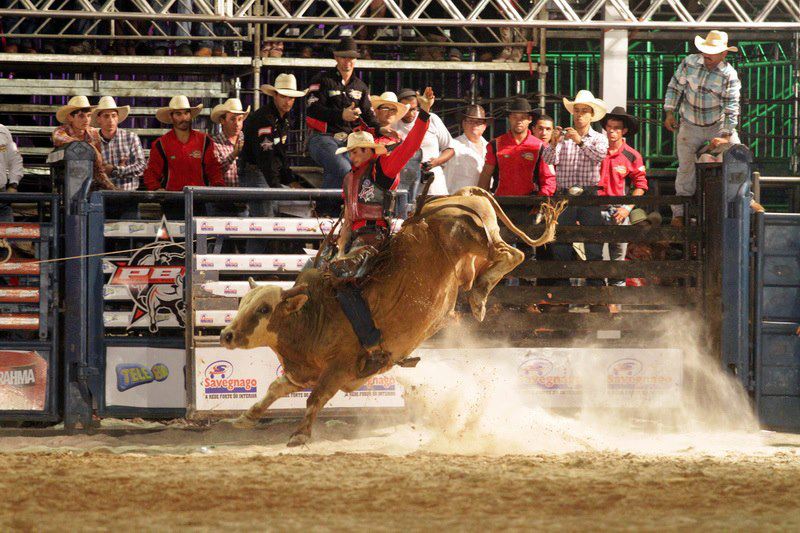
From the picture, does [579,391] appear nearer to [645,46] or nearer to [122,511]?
[122,511]

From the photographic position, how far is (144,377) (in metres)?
9.47

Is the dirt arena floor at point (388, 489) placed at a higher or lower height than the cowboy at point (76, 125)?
lower

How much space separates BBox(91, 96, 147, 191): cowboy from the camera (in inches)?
412

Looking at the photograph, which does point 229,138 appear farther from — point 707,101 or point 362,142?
point 707,101

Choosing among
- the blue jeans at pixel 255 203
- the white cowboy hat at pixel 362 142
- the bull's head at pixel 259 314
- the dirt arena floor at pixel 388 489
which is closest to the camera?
the dirt arena floor at pixel 388 489

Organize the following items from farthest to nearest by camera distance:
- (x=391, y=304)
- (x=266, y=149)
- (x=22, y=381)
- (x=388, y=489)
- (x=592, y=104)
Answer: (x=592, y=104) < (x=266, y=149) < (x=22, y=381) < (x=391, y=304) < (x=388, y=489)

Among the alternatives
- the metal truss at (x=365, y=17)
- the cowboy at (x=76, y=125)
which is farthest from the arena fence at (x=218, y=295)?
the metal truss at (x=365, y=17)

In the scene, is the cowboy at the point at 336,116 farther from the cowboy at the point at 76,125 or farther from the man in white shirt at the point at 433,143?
the cowboy at the point at 76,125

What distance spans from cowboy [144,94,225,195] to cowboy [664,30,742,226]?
14.3 ft

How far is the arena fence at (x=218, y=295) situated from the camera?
9.30 meters

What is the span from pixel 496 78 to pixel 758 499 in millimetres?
8721

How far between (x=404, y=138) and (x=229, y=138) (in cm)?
195

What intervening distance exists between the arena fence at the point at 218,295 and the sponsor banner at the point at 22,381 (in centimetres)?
17

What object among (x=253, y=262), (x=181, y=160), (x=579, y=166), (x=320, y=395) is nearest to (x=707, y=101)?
(x=579, y=166)
